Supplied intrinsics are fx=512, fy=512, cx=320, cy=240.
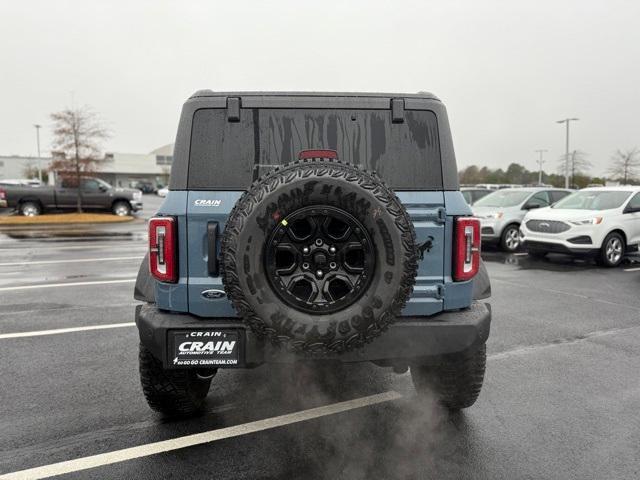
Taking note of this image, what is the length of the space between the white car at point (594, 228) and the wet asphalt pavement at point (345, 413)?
4.65 m

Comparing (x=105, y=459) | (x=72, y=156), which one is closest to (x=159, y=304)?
(x=105, y=459)

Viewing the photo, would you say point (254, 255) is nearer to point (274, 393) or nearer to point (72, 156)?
point (274, 393)

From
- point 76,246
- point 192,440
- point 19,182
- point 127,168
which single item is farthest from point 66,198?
point 127,168

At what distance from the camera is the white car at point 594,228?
34.6 feet

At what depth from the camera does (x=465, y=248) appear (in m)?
3.05

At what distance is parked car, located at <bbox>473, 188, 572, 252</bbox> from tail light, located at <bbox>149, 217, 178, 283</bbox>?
1100 centimetres

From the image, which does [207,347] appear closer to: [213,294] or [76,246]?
A: [213,294]

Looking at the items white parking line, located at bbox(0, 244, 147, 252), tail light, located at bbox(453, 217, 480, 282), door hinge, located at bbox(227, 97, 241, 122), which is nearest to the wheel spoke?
tail light, located at bbox(453, 217, 480, 282)

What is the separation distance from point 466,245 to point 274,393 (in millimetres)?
1869

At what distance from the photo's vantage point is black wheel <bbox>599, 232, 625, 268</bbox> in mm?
10547

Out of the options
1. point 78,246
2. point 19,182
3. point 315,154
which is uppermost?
point 19,182

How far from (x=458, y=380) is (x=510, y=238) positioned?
10.3 m

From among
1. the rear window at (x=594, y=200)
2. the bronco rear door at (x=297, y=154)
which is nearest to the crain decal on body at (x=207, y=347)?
the bronco rear door at (x=297, y=154)

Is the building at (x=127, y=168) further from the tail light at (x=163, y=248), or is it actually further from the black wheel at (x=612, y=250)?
the tail light at (x=163, y=248)
